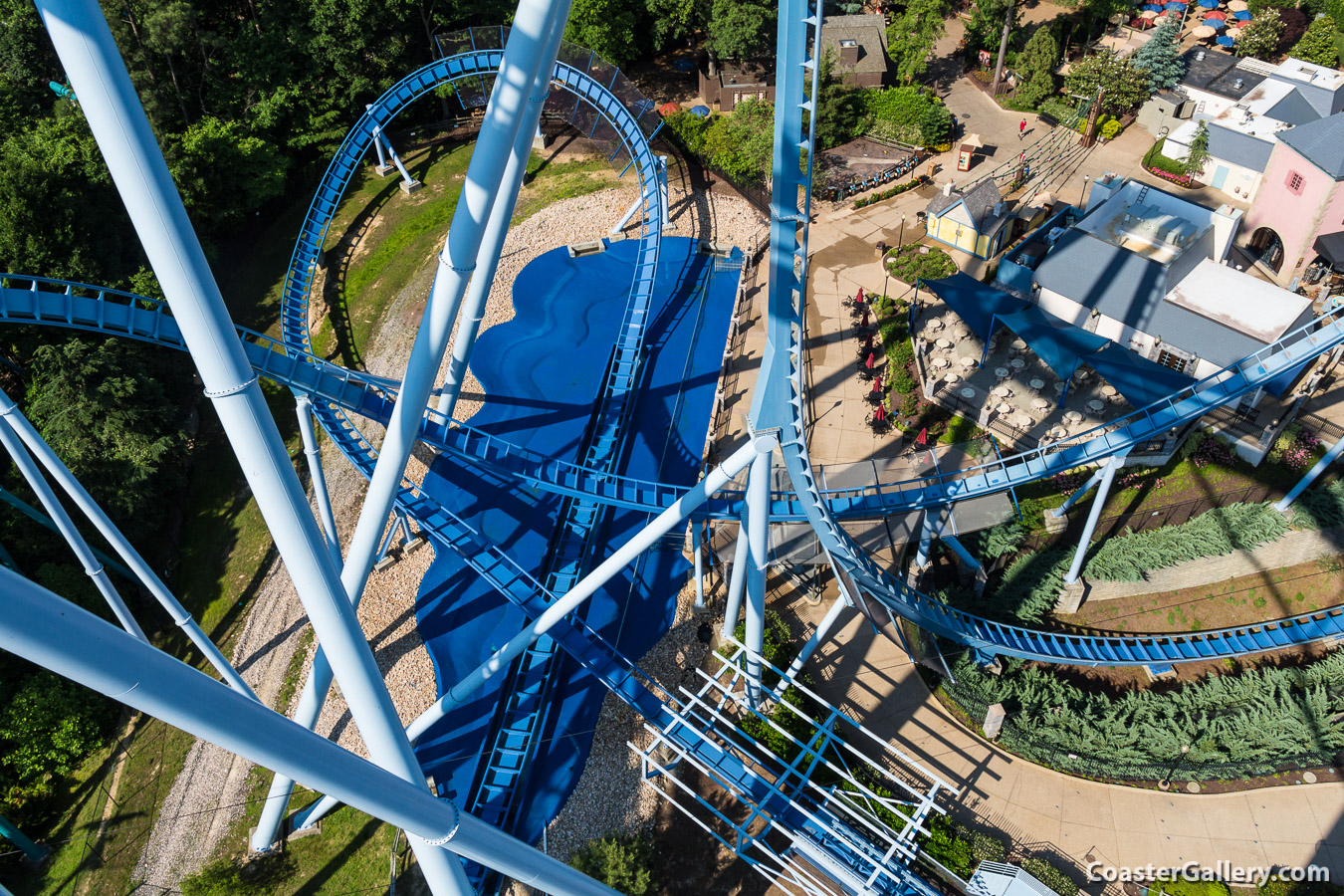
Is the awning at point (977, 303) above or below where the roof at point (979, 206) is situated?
below

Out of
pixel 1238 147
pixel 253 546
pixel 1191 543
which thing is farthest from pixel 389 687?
pixel 1238 147

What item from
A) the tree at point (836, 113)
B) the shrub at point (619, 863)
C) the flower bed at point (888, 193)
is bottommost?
the shrub at point (619, 863)

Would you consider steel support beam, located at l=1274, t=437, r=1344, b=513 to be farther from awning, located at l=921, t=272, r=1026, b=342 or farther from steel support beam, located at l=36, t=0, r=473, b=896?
steel support beam, located at l=36, t=0, r=473, b=896

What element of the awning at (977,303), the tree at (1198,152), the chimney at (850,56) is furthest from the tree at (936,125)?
the awning at (977,303)

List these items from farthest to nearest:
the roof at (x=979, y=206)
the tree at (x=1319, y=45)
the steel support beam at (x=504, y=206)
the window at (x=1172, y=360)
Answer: the tree at (x=1319, y=45)
the roof at (x=979, y=206)
the window at (x=1172, y=360)
the steel support beam at (x=504, y=206)

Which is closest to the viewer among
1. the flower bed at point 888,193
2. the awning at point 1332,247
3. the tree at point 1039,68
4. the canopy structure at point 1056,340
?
the canopy structure at point 1056,340

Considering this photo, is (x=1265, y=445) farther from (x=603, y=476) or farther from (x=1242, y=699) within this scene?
(x=603, y=476)

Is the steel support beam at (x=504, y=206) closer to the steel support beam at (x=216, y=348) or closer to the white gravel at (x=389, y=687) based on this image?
the steel support beam at (x=216, y=348)
